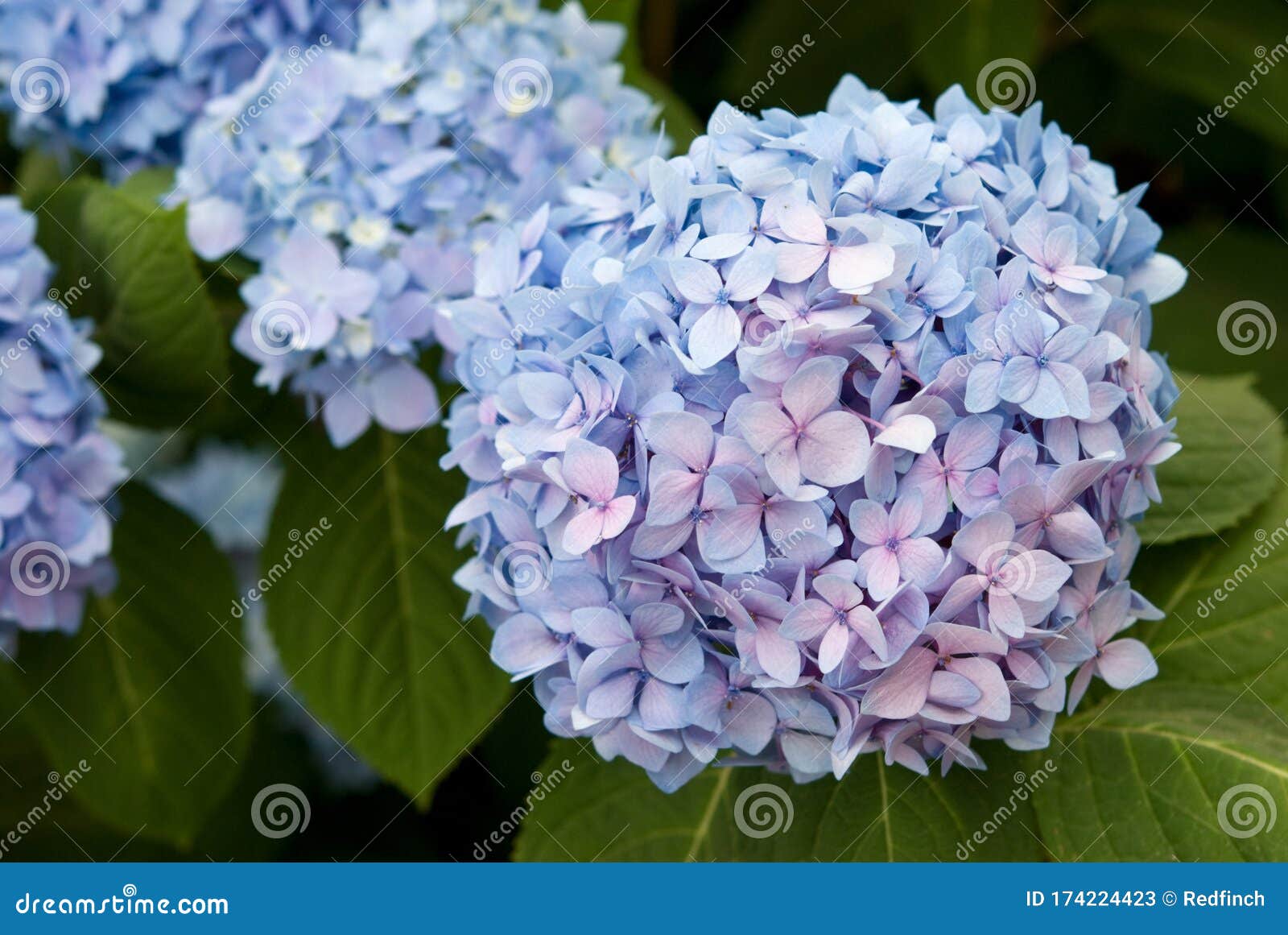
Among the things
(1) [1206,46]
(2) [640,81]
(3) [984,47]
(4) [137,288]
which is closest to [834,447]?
(4) [137,288]

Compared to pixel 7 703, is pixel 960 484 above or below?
above

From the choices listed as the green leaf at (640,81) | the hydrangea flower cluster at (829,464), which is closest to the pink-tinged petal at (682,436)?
the hydrangea flower cluster at (829,464)

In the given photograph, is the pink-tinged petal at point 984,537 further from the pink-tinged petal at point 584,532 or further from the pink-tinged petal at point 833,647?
the pink-tinged petal at point 584,532

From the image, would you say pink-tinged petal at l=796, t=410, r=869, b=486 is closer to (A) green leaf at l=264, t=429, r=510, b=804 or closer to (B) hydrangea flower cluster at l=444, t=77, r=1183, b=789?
(B) hydrangea flower cluster at l=444, t=77, r=1183, b=789

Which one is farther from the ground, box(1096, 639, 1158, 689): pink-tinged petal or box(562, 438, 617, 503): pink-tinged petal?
box(1096, 639, 1158, 689): pink-tinged petal

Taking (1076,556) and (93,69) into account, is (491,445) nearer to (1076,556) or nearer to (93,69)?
(1076,556)

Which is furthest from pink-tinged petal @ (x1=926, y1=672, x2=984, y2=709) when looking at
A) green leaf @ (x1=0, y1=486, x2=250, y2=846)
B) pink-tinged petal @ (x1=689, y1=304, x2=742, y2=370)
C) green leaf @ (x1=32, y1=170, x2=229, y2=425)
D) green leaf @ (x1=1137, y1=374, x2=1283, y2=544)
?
green leaf @ (x1=0, y1=486, x2=250, y2=846)

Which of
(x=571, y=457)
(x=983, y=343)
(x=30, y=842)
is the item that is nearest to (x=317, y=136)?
(x=571, y=457)

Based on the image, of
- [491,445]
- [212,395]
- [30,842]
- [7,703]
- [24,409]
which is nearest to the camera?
[491,445]
